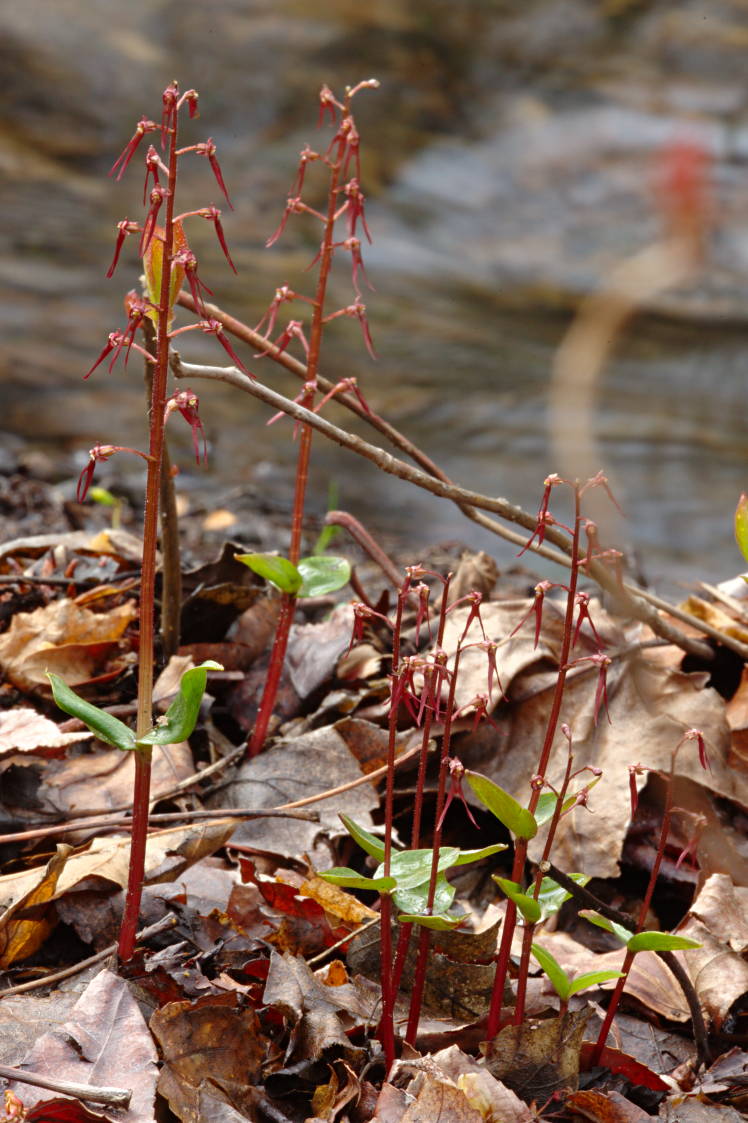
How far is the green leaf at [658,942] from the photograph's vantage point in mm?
1302

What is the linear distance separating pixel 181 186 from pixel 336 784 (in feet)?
25.9

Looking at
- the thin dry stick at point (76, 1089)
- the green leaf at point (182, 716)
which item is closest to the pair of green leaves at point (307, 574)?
the green leaf at point (182, 716)

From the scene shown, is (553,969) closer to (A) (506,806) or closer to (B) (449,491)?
(A) (506,806)

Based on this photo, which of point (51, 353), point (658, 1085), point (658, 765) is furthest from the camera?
point (51, 353)

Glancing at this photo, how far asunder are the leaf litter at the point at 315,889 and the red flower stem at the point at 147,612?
0.12m

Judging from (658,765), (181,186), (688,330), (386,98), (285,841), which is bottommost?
(285,841)

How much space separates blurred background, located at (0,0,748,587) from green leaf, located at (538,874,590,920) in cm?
466

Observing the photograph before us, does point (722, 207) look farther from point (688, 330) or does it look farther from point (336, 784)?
point (336, 784)

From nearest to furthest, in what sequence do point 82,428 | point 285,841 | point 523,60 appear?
1. point 285,841
2. point 82,428
3. point 523,60

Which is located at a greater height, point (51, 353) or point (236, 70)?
point (236, 70)

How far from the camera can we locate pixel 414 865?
141 cm

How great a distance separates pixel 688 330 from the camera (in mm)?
8828

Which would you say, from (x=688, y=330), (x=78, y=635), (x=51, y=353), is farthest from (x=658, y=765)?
(x=688, y=330)

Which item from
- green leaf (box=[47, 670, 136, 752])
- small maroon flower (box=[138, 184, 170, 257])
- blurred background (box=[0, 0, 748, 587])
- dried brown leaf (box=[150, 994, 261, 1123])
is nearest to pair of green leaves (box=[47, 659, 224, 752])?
green leaf (box=[47, 670, 136, 752])
